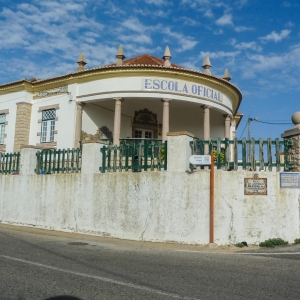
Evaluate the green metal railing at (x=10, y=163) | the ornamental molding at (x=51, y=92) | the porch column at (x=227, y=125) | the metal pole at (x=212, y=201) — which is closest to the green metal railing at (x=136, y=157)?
the metal pole at (x=212, y=201)

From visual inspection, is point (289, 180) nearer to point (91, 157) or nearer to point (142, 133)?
point (91, 157)

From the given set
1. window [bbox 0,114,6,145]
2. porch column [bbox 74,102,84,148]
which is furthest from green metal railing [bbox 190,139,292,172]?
window [bbox 0,114,6,145]

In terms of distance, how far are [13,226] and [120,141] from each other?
697 centimetres

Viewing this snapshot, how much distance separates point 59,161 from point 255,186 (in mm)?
6622

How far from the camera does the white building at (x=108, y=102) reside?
56.3 ft

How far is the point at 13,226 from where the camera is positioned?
1307 centimetres

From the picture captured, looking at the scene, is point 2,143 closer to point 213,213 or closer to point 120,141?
point 120,141

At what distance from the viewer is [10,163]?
46.8ft

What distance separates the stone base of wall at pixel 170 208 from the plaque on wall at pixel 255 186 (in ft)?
0.35

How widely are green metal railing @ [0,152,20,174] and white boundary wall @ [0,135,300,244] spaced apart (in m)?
2.69

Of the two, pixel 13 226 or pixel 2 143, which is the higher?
pixel 2 143

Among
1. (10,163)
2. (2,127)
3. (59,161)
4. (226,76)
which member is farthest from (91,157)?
(226,76)

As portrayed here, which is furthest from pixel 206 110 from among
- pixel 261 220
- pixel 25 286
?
pixel 25 286

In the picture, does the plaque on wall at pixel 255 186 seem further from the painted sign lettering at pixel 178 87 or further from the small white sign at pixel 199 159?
the painted sign lettering at pixel 178 87
